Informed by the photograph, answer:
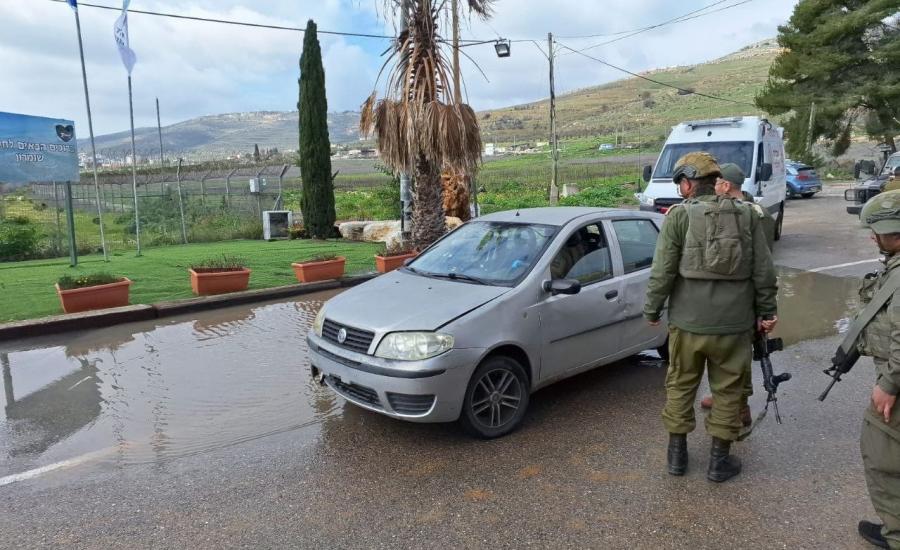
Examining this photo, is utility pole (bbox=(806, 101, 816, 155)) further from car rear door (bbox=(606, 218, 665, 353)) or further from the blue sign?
the blue sign

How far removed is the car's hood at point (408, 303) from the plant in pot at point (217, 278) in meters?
4.90

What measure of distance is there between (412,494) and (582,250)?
243 cm

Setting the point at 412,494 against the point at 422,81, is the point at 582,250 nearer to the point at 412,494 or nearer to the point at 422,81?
the point at 412,494

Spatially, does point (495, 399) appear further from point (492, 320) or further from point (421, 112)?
point (421, 112)

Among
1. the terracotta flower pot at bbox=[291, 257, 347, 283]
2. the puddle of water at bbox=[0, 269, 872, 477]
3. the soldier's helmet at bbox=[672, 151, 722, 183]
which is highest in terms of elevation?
the soldier's helmet at bbox=[672, 151, 722, 183]

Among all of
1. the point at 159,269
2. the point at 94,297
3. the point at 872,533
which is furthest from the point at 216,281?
the point at 872,533

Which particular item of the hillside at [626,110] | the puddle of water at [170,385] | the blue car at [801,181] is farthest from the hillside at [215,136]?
the puddle of water at [170,385]

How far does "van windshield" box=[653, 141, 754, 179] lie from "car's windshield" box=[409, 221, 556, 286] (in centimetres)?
788

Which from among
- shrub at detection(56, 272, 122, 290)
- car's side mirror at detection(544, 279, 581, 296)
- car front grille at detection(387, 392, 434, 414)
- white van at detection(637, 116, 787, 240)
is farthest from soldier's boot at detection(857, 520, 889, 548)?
white van at detection(637, 116, 787, 240)

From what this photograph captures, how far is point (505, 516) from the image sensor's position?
3.29 m

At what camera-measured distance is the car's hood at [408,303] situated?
406cm

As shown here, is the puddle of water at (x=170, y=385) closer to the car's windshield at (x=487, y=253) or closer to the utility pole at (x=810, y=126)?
the car's windshield at (x=487, y=253)

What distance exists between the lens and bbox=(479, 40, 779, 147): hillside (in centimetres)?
7998

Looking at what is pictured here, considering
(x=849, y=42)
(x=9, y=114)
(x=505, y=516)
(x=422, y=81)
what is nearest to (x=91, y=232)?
(x=9, y=114)
